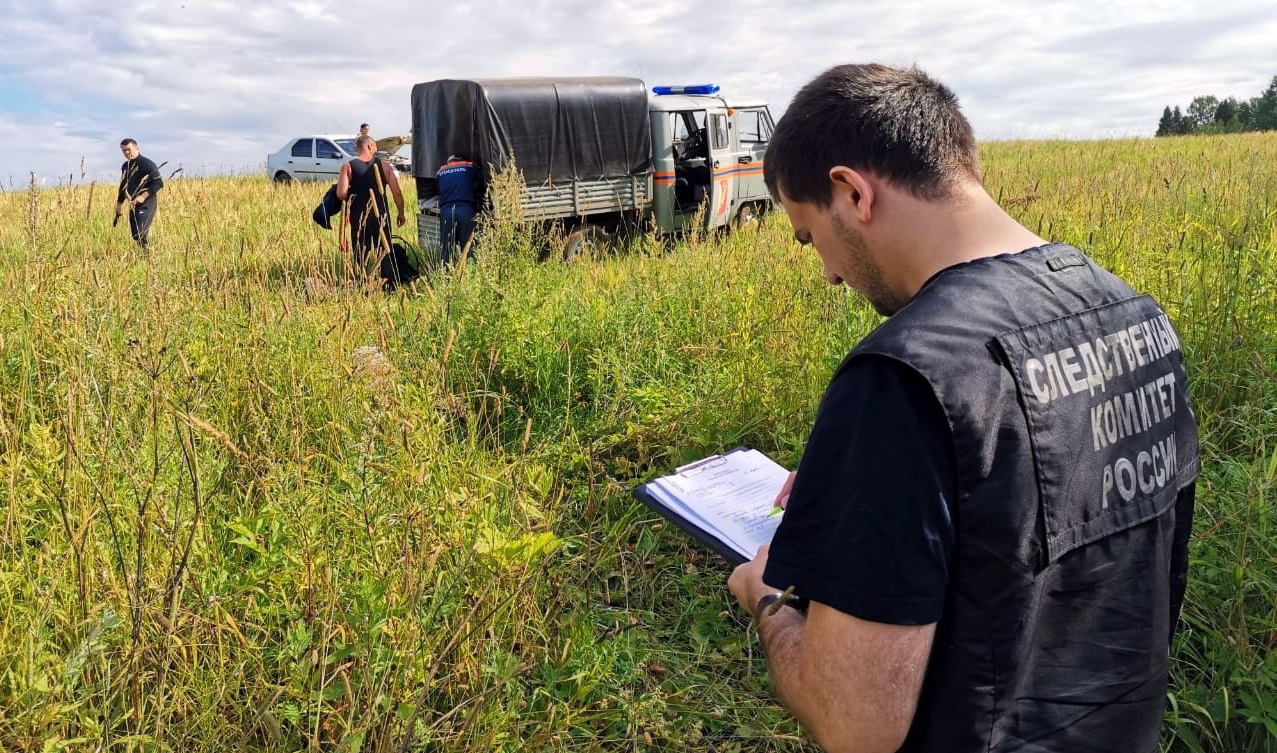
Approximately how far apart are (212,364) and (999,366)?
3255 millimetres

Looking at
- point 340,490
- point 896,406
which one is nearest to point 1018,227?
point 896,406

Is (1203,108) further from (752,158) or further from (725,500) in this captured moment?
(725,500)

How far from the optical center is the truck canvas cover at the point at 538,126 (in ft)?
29.7

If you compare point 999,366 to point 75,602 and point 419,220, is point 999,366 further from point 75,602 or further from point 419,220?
point 419,220

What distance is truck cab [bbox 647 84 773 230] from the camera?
10.7 meters

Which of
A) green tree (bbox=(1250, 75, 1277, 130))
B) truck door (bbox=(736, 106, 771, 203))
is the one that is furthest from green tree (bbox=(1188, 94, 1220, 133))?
truck door (bbox=(736, 106, 771, 203))

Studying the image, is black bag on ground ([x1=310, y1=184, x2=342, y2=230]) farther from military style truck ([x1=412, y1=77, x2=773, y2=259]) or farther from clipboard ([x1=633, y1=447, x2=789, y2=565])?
clipboard ([x1=633, y1=447, x2=789, y2=565])

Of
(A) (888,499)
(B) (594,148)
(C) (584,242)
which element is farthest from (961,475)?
(B) (594,148)

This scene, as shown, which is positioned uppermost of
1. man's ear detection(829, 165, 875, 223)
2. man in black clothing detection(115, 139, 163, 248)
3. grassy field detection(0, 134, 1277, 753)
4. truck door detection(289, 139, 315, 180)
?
truck door detection(289, 139, 315, 180)

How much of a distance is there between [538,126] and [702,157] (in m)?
2.80

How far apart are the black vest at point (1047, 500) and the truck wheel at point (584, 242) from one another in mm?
7782

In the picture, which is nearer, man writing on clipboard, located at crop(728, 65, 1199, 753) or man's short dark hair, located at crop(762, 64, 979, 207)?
man writing on clipboard, located at crop(728, 65, 1199, 753)

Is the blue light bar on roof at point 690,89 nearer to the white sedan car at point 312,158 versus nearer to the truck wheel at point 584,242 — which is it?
the truck wheel at point 584,242

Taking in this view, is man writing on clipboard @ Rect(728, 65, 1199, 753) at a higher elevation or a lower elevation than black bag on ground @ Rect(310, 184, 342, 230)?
lower
